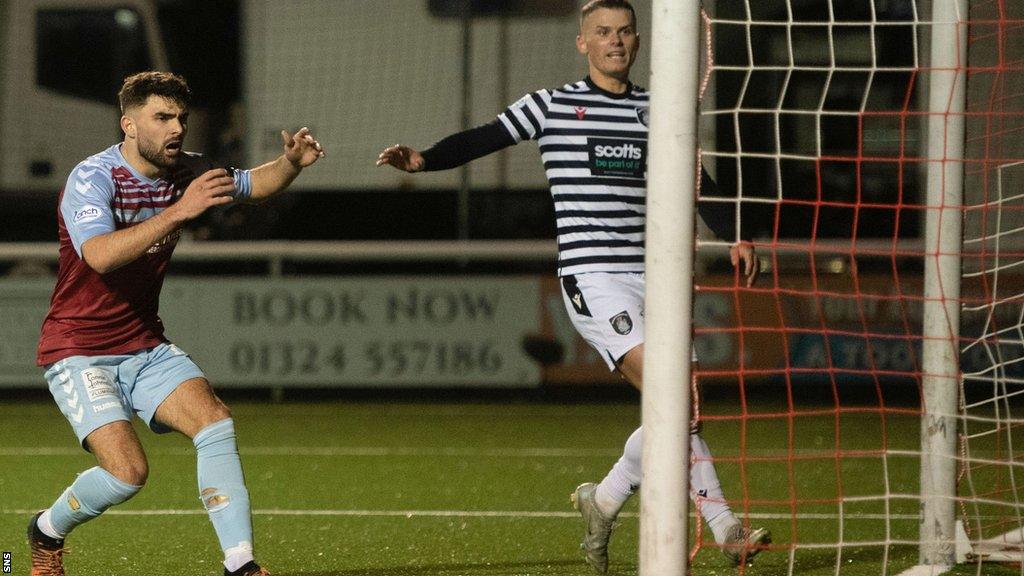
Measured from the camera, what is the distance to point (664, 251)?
12.8ft

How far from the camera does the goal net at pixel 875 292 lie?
5.19 m

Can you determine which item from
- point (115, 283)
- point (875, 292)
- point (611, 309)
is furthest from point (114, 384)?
point (875, 292)

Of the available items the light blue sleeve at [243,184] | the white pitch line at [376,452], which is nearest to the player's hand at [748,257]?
the light blue sleeve at [243,184]

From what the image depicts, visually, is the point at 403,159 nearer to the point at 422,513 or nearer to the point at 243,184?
the point at 243,184

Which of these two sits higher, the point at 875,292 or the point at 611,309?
the point at 611,309

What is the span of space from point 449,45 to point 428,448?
409 cm

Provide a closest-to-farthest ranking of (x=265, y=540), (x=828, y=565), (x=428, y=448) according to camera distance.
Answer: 1. (x=828, y=565)
2. (x=265, y=540)
3. (x=428, y=448)

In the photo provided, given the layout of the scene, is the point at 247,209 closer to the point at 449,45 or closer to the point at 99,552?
the point at 449,45

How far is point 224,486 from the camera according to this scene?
4477 mm

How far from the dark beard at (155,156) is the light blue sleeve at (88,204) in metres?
0.12

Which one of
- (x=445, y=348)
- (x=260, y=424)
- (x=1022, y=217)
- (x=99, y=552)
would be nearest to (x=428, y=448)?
(x=260, y=424)

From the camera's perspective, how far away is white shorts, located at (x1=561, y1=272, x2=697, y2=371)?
490 centimetres

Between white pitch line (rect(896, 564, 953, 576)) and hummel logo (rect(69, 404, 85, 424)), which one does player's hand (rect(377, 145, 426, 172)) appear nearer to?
hummel logo (rect(69, 404, 85, 424))

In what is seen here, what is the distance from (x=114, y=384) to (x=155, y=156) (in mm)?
729
